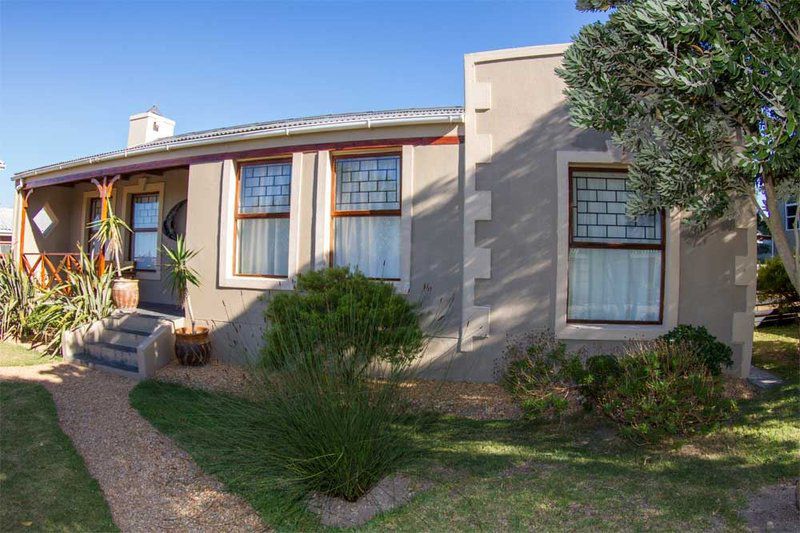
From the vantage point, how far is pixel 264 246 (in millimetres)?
7719

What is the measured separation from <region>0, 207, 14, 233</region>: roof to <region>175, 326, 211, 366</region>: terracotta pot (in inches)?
767

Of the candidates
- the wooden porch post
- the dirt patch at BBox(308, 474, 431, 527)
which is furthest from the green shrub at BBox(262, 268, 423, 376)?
the wooden porch post

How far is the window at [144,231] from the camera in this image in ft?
35.8

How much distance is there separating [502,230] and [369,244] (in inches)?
76.5

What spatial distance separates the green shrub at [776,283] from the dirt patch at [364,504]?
8.17m

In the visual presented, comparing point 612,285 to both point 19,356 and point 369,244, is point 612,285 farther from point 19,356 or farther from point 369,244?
point 19,356

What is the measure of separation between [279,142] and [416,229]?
2604 millimetres

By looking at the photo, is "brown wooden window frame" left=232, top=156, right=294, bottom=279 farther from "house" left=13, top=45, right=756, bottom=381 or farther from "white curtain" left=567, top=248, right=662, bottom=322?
"white curtain" left=567, top=248, right=662, bottom=322

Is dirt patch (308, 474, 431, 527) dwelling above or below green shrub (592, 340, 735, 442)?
below

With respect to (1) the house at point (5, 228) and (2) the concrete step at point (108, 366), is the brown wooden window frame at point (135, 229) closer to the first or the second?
(2) the concrete step at point (108, 366)

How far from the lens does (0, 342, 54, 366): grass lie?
7.39m

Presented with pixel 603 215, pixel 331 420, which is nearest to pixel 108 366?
pixel 331 420

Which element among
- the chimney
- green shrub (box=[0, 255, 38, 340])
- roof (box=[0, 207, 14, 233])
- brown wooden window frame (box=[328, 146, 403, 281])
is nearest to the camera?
brown wooden window frame (box=[328, 146, 403, 281])

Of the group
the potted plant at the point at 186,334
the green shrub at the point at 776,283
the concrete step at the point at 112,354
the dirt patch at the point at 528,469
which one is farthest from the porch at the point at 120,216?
the green shrub at the point at 776,283
